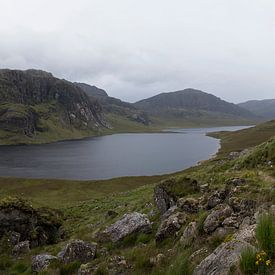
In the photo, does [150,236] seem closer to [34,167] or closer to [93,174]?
[93,174]

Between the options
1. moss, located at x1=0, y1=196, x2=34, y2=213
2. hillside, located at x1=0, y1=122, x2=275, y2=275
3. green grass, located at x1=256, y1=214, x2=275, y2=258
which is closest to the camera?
green grass, located at x1=256, y1=214, x2=275, y2=258

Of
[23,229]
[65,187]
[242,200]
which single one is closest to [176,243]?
[242,200]

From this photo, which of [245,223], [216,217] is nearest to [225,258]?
[245,223]

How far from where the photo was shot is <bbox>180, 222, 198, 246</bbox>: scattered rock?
41.2 feet

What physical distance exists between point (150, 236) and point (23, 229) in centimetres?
956

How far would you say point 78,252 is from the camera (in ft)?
51.6

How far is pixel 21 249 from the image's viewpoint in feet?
66.8

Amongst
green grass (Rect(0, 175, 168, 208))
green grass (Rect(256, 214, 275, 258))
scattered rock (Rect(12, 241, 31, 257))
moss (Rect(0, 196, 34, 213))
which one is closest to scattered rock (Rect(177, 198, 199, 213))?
green grass (Rect(256, 214, 275, 258))

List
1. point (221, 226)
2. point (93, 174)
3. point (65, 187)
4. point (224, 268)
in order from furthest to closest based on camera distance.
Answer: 1. point (93, 174)
2. point (65, 187)
3. point (221, 226)
4. point (224, 268)

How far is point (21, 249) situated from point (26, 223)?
7.37ft

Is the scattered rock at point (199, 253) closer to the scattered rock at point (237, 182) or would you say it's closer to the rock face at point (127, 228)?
the rock face at point (127, 228)

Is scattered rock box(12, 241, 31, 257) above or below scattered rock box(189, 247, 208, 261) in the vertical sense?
below

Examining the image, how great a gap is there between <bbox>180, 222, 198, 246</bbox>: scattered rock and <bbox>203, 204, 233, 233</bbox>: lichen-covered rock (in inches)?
15.7

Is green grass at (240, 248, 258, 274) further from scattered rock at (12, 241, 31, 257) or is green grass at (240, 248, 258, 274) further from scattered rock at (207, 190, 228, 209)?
scattered rock at (12, 241, 31, 257)
